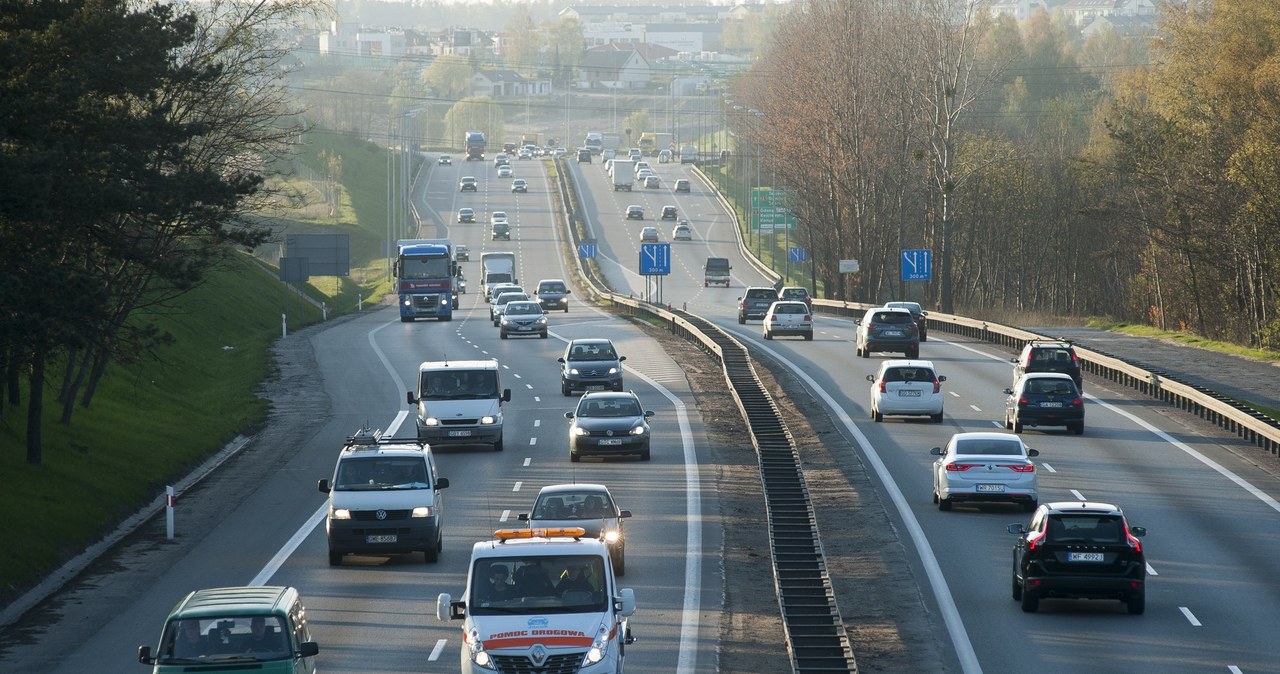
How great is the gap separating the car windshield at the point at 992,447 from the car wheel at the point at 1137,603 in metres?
7.43

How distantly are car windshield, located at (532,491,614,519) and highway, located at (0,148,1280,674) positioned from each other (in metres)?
1.09

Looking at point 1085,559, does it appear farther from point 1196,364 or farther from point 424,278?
point 424,278

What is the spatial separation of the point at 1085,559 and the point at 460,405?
60.3 ft

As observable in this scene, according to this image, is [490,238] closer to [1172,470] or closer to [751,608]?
[1172,470]

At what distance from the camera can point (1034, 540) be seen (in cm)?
2148

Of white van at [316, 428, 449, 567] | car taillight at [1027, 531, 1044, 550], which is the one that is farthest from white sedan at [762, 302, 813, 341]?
car taillight at [1027, 531, 1044, 550]

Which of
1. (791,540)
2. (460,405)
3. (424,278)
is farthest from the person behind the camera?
(424,278)

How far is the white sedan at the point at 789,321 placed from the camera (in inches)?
2477

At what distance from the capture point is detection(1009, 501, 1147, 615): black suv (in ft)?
69.2

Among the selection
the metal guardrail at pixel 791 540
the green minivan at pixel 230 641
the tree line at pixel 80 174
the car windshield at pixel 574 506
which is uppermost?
the tree line at pixel 80 174

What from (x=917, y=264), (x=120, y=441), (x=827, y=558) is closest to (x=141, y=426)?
(x=120, y=441)

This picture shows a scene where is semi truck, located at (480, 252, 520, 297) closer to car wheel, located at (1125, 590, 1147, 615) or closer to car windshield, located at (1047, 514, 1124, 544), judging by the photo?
car windshield, located at (1047, 514, 1124, 544)

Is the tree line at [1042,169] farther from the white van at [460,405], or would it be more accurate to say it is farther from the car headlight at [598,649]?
the car headlight at [598,649]

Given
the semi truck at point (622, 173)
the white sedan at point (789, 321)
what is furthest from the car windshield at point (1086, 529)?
the semi truck at point (622, 173)
